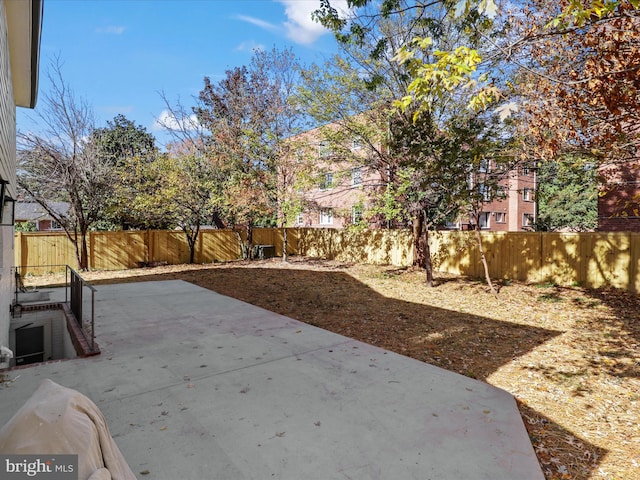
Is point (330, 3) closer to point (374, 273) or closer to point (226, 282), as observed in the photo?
point (226, 282)

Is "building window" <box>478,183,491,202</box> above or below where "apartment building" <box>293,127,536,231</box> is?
below

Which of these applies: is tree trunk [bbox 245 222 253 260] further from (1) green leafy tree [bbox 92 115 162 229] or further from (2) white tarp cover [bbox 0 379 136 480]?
(2) white tarp cover [bbox 0 379 136 480]

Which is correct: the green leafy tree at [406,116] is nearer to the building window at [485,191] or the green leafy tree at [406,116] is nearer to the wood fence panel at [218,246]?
the building window at [485,191]

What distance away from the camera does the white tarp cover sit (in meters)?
1.35

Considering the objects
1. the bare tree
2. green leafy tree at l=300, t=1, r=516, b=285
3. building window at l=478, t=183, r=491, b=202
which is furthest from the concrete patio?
the bare tree

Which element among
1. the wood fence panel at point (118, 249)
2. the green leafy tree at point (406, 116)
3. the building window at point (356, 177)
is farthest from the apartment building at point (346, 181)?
the wood fence panel at point (118, 249)

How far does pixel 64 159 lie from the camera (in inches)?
485

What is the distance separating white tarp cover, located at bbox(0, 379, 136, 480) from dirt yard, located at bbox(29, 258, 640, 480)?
2.86 m

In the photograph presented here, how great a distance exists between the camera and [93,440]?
5.00 feet

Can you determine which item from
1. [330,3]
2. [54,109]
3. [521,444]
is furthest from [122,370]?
[54,109]

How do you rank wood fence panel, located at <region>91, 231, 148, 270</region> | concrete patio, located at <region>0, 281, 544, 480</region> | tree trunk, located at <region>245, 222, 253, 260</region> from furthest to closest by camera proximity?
tree trunk, located at <region>245, 222, 253, 260</region> < wood fence panel, located at <region>91, 231, 148, 270</region> < concrete patio, located at <region>0, 281, 544, 480</region>

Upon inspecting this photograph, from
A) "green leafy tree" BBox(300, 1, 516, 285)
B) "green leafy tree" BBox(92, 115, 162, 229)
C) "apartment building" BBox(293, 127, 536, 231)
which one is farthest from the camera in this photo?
"green leafy tree" BBox(92, 115, 162, 229)

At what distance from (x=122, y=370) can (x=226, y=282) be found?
686 cm

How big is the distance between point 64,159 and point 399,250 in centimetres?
1263
